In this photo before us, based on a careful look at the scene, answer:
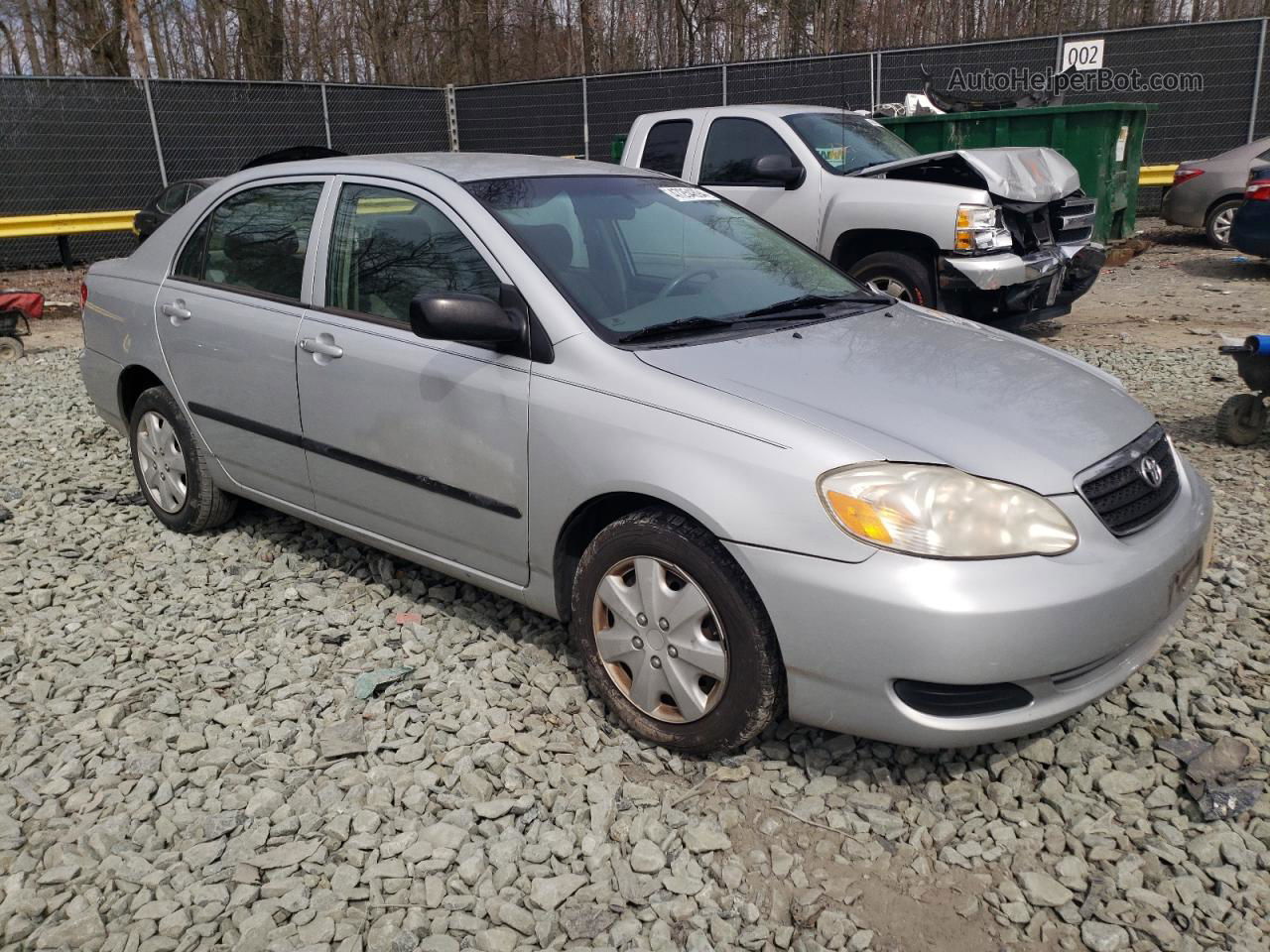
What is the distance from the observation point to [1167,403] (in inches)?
249

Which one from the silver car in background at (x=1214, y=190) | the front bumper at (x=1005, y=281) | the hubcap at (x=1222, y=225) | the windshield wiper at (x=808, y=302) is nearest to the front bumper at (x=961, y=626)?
the windshield wiper at (x=808, y=302)

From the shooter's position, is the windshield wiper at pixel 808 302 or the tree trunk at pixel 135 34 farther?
the tree trunk at pixel 135 34

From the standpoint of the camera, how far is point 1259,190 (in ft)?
33.6

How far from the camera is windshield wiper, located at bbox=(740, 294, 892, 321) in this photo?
11.4 ft

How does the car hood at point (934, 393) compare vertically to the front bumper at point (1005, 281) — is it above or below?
above

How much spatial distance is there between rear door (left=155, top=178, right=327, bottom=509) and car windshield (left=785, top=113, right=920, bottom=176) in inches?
200

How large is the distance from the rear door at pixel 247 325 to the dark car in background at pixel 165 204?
967cm

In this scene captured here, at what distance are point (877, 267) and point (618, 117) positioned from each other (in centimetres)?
1074

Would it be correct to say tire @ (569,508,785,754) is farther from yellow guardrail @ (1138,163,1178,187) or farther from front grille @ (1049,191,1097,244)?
yellow guardrail @ (1138,163,1178,187)

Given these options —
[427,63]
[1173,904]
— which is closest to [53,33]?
[427,63]

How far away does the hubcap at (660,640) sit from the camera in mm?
2785

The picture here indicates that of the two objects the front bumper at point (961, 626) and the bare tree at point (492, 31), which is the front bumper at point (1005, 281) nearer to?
the front bumper at point (961, 626)

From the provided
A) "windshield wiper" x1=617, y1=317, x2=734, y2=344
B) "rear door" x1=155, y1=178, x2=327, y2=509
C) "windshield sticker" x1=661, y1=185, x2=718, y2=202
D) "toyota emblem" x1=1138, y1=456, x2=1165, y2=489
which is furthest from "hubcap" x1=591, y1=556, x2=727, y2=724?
"windshield sticker" x1=661, y1=185, x2=718, y2=202

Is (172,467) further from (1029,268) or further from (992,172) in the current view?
(992,172)
